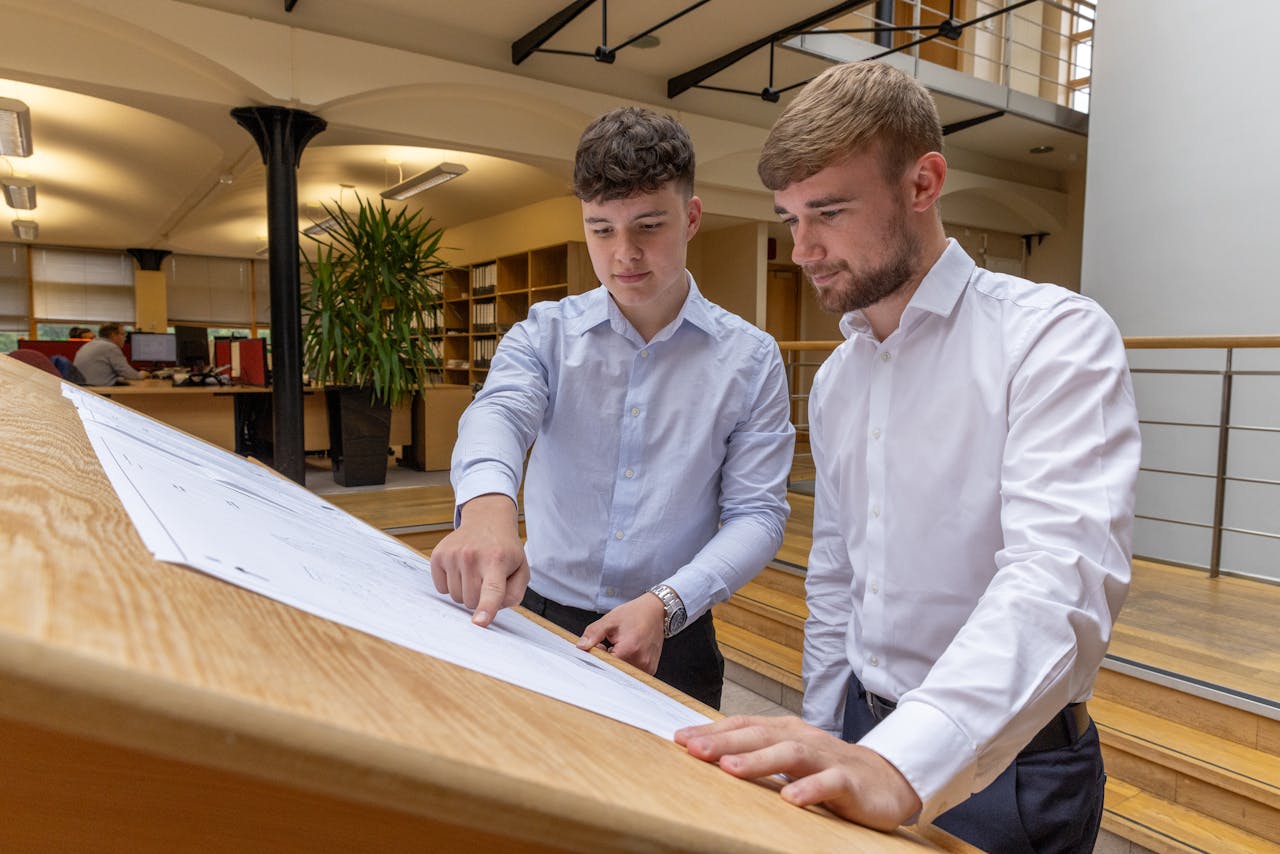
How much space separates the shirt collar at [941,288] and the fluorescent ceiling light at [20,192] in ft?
31.1

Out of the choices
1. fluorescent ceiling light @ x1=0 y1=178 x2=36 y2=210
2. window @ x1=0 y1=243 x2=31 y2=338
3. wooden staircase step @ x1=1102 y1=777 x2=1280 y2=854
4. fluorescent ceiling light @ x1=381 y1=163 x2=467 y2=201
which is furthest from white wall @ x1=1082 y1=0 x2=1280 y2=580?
window @ x1=0 y1=243 x2=31 y2=338

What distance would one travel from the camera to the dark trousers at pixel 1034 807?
2.93 ft

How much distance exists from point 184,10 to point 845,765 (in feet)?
18.2

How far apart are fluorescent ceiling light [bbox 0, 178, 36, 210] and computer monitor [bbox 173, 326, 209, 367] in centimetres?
186

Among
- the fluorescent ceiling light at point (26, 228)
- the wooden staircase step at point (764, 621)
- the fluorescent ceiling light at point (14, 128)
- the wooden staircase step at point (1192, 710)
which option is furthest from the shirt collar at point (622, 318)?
the fluorescent ceiling light at point (26, 228)

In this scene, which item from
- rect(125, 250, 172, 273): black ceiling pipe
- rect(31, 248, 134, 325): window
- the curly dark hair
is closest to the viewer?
the curly dark hair

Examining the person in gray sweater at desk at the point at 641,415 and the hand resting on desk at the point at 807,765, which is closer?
the hand resting on desk at the point at 807,765

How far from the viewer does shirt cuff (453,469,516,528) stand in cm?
95

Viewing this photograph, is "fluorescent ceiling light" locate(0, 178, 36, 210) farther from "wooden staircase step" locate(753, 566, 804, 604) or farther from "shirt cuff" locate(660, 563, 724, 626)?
"shirt cuff" locate(660, 563, 724, 626)

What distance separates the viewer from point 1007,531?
0.78 m

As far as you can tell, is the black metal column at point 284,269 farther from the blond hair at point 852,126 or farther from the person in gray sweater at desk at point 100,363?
the blond hair at point 852,126

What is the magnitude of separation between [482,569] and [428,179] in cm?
701

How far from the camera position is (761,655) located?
10.4ft

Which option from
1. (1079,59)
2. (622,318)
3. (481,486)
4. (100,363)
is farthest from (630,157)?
(1079,59)
